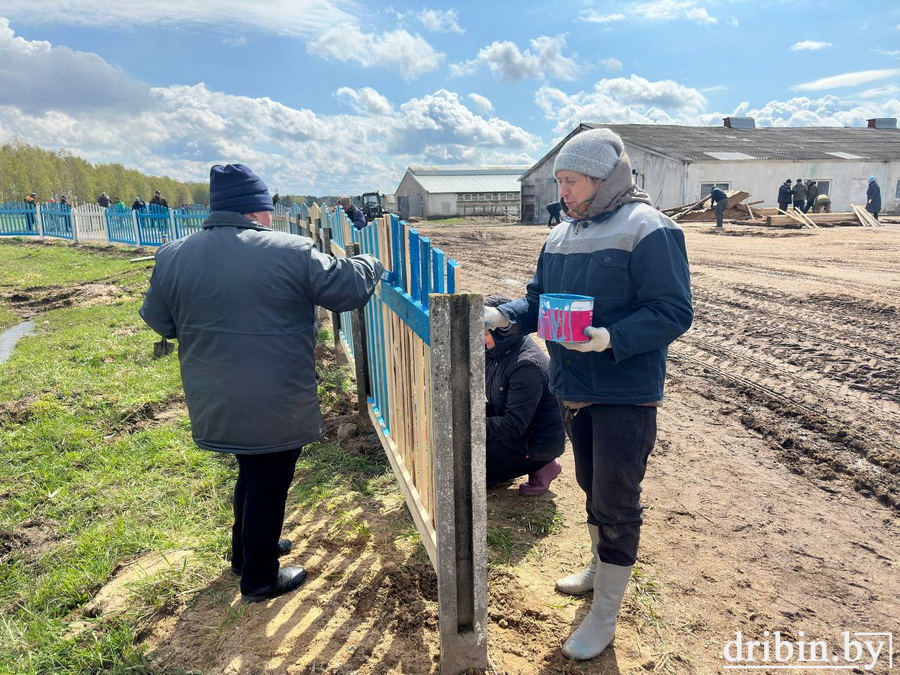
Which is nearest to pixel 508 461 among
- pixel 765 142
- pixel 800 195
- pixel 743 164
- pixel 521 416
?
pixel 521 416

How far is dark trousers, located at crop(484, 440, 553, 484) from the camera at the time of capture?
3387mm

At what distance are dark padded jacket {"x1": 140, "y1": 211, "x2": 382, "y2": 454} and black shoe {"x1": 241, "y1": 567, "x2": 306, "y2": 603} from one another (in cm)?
74

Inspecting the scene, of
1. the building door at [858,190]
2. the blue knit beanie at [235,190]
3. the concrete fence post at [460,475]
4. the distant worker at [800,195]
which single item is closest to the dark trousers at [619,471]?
the concrete fence post at [460,475]

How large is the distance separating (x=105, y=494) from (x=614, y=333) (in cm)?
343

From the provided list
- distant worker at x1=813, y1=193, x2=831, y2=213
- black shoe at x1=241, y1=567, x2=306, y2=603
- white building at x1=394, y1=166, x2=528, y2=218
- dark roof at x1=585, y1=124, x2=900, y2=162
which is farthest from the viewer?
white building at x1=394, y1=166, x2=528, y2=218

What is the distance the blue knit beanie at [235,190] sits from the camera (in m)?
2.30

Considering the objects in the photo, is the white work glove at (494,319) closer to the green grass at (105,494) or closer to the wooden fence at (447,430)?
the wooden fence at (447,430)

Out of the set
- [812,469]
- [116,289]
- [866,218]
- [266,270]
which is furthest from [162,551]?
[866,218]

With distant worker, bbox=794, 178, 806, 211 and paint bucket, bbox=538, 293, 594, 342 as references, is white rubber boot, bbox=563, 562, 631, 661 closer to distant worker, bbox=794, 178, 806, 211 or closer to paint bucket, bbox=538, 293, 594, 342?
paint bucket, bbox=538, 293, 594, 342

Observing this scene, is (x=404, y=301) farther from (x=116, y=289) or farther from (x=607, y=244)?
(x=116, y=289)

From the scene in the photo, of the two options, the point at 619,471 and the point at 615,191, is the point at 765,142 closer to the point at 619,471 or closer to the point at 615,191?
the point at 615,191

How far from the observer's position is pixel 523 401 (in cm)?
328

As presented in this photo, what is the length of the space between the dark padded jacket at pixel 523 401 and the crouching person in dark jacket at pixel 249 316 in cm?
115

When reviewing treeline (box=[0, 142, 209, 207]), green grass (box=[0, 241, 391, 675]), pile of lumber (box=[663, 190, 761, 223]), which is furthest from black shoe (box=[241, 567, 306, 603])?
treeline (box=[0, 142, 209, 207])
